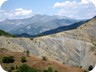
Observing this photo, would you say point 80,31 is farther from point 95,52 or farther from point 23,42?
point 23,42

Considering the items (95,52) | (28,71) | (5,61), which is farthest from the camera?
(95,52)

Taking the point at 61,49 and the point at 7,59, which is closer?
the point at 7,59

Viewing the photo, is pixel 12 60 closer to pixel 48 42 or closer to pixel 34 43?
pixel 34 43

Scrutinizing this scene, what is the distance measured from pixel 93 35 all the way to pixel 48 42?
2619cm

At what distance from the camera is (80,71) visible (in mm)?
21375

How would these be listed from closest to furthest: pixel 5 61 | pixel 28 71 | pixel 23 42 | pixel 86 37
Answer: pixel 28 71 → pixel 5 61 → pixel 23 42 → pixel 86 37

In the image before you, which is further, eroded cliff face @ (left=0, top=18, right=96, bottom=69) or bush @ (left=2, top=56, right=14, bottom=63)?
eroded cliff face @ (left=0, top=18, right=96, bottom=69)

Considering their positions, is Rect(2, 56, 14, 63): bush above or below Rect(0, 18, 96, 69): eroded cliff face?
above

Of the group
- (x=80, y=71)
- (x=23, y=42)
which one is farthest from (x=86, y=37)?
(x=80, y=71)

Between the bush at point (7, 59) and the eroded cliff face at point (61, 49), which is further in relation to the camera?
the eroded cliff face at point (61, 49)

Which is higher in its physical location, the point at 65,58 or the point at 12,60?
the point at 12,60

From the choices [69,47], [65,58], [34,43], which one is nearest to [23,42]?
[34,43]

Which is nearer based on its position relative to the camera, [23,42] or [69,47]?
[23,42]

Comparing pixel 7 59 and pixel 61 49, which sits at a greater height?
pixel 7 59
